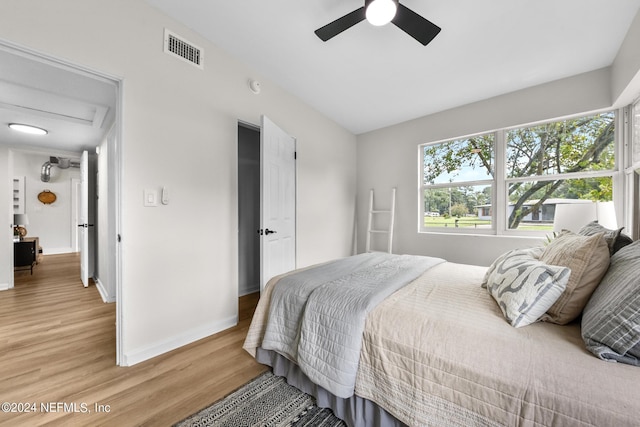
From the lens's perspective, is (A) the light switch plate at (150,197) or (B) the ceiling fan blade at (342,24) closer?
(B) the ceiling fan blade at (342,24)

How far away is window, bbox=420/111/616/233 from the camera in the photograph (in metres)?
2.48

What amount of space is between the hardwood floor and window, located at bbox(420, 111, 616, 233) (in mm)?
2900

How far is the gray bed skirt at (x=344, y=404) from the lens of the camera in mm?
1120

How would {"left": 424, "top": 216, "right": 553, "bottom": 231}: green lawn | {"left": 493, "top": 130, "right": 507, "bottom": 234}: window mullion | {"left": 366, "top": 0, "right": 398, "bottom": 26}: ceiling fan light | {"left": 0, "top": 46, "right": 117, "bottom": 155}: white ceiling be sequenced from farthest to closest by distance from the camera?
{"left": 493, "top": 130, "right": 507, "bottom": 234}: window mullion → {"left": 424, "top": 216, "right": 553, "bottom": 231}: green lawn → {"left": 0, "top": 46, "right": 117, "bottom": 155}: white ceiling → {"left": 366, "top": 0, "right": 398, "bottom": 26}: ceiling fan light

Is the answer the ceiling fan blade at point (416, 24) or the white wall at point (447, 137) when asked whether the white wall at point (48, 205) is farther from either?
the ceiling fan blade at point (416, 24)

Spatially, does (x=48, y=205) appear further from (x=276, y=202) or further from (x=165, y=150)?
(x=276, y=202)

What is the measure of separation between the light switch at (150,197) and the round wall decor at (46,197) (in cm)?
646

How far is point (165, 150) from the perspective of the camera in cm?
190

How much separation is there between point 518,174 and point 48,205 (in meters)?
9.19

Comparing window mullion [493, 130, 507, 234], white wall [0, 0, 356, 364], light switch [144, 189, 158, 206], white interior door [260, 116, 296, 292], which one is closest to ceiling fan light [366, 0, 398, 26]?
white interior door [260, 116, 296, 292]

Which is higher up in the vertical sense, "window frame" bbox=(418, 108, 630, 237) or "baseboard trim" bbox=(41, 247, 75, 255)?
"window frame" bbox=(418, 108, 630, 237)

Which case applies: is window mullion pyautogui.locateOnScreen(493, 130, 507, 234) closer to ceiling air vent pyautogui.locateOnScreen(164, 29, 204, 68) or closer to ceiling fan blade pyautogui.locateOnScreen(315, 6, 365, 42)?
ceiling fan blade pyautogui.locateOnScreen(315, 6, 365, 42)

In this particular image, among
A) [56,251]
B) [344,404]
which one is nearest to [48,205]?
[56,251]

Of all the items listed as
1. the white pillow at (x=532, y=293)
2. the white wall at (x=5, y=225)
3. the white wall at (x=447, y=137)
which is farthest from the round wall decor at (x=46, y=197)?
the white pillow at (x=532, y=293)
